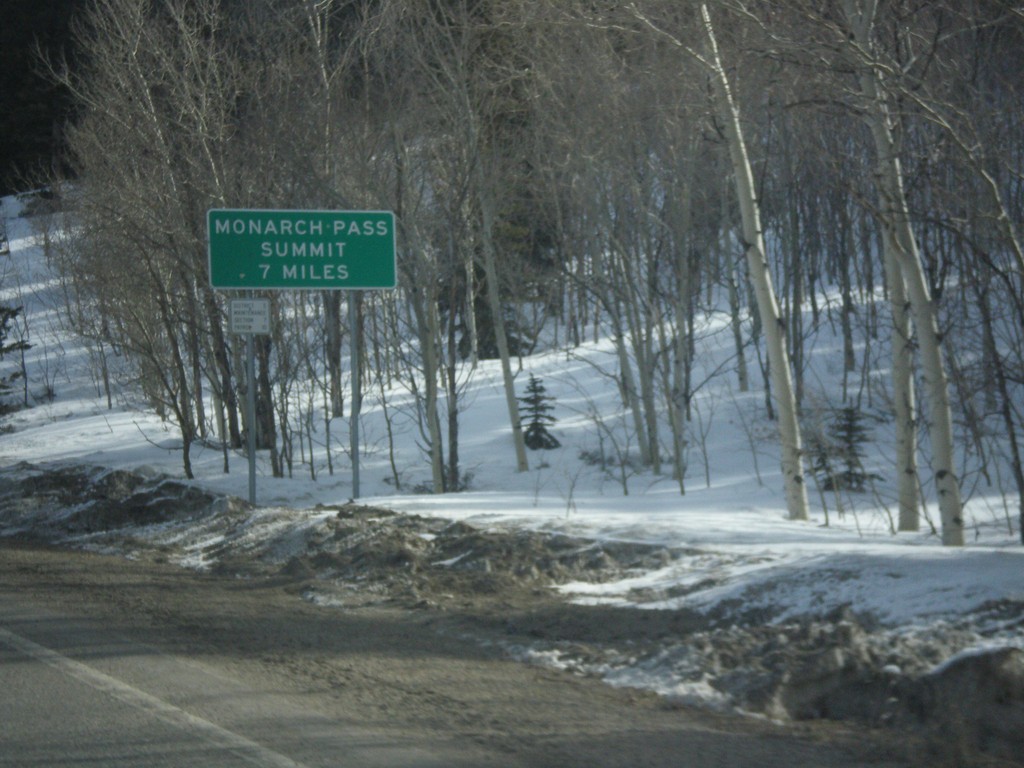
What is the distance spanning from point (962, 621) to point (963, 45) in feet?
46.5

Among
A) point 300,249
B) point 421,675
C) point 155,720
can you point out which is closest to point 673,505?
point 300,249

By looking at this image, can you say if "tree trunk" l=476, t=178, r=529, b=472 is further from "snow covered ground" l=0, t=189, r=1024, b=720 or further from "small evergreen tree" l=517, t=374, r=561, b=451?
"small evergreen tree" l=517, t=374, r=561, b=451

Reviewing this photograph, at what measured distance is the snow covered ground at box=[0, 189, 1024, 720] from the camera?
7277 mm

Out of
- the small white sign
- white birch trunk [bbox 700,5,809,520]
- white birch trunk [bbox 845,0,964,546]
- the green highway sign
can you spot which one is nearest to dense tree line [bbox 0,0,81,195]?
the green highway sign

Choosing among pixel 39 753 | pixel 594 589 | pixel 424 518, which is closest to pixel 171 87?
pixel 424 518

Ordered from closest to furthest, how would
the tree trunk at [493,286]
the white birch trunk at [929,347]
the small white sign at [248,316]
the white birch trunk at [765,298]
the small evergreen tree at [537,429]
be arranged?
the white birch trunk at [929,347]
the white birch trunk at [765,298]
the small white sign at [248,316]
the tree trunk at [493,286]
the small evergreen tree at [537,429]

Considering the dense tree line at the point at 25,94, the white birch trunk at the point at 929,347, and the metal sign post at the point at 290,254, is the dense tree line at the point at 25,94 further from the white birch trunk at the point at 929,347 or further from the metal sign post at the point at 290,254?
the white birch trunk at the point at 929,347

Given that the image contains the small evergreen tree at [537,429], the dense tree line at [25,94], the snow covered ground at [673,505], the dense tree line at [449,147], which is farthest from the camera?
the dense tree line at [25,94]

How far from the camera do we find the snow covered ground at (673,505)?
23.9 ft

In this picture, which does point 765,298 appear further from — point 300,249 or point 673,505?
point 300,249

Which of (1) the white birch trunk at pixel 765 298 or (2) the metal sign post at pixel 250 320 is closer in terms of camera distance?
(1) the white birch trunk at pixel 765 298

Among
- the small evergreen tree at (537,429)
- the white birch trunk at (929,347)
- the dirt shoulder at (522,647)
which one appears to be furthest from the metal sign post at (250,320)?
the small evergreen tree at (537,429)

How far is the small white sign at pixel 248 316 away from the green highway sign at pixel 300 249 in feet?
0.80

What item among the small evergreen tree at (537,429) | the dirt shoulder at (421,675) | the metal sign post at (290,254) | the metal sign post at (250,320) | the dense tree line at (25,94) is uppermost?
the dense tree line at (25,94)
